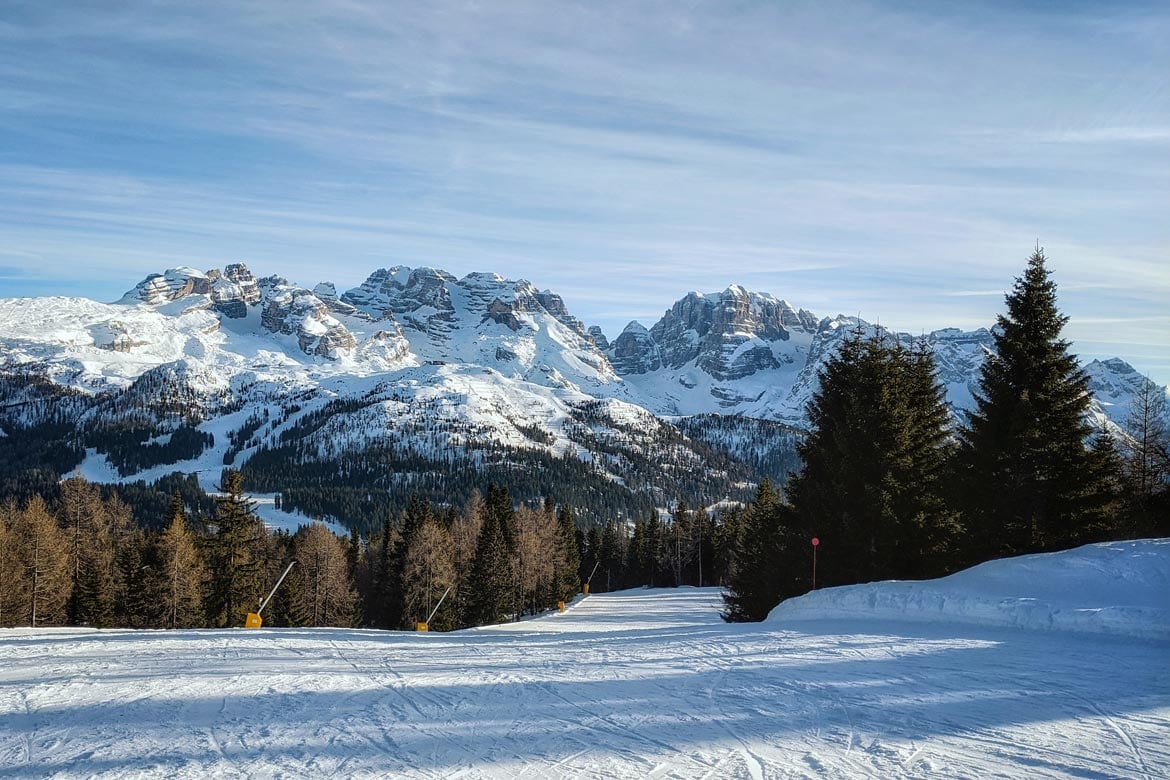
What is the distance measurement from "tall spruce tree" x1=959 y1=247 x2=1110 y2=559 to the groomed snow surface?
5.45 meters

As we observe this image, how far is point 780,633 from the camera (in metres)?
14.9

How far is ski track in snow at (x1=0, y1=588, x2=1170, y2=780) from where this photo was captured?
7051 millimetres

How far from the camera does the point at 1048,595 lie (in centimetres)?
1463

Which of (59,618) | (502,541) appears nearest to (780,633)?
(502,541)

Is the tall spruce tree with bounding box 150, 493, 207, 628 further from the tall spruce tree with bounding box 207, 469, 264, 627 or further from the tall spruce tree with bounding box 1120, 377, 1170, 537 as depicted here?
the tall spruce tree with bounding box 1120, 377, 1170, 537

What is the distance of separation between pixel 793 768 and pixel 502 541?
47573 millimetres

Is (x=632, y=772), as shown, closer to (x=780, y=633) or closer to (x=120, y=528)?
(x=780, y=633)

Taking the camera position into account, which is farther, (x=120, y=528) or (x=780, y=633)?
(x=120, y=528)

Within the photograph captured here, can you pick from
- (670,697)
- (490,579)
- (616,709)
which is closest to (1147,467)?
(670,697)

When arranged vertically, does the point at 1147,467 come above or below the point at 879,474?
above

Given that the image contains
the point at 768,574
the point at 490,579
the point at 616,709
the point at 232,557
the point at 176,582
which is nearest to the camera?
the point at 616,709

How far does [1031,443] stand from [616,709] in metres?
18.0

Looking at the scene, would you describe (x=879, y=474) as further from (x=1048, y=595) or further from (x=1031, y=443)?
(x=1048, y=595)

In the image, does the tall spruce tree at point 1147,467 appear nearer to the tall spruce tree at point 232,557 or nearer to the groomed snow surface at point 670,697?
the groomed snow surface at point 670,697
